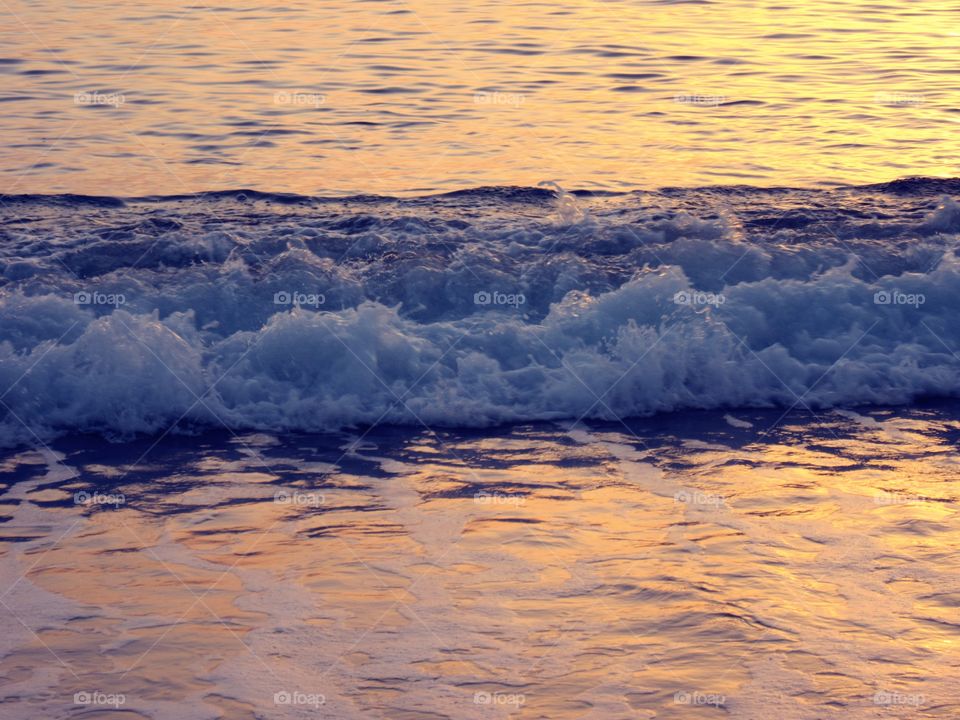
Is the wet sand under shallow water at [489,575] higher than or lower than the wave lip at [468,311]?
lower

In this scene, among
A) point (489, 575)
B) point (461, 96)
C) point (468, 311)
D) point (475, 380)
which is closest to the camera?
point (489, 575)

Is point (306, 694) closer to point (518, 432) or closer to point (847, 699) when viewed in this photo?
point (847, 699)

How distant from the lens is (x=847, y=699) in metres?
3.92

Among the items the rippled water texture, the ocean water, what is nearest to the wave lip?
the ocean water

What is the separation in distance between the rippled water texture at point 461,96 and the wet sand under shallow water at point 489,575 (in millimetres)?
4837

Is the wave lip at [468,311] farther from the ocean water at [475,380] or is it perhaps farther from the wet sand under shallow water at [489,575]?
the wet sand under shallow water at [489,575]

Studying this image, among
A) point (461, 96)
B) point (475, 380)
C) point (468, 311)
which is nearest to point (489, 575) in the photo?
point (475, 380)

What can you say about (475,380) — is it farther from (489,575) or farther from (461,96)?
(461,96)

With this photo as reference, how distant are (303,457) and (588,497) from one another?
1.66 m

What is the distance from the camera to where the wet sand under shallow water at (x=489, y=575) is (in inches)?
158

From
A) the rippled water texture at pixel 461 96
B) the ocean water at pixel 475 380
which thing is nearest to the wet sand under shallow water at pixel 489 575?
the ocean water at pixel 475 380

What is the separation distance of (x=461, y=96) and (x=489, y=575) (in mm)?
9005

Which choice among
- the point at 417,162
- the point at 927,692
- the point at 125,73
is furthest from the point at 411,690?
the point at 125,73

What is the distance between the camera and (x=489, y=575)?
487cm
